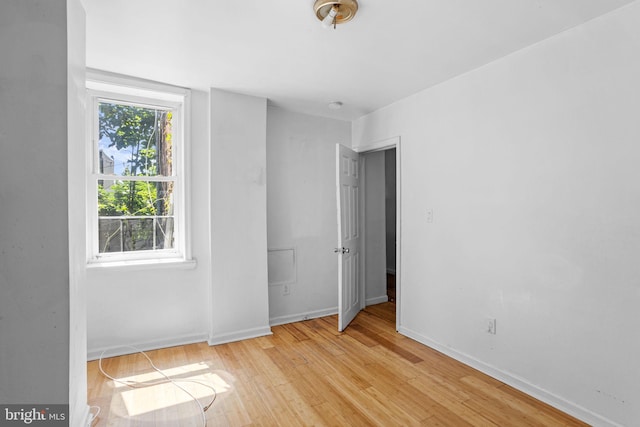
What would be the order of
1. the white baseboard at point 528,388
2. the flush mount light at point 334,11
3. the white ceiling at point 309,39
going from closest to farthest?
1. the flush mount light at point 334,11
2. the white ceiling at point 309,39
3. the white baseboard at point 528,388

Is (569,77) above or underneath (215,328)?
above

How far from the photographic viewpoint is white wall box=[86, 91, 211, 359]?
9.54 feet

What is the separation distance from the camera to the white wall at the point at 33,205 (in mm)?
1335

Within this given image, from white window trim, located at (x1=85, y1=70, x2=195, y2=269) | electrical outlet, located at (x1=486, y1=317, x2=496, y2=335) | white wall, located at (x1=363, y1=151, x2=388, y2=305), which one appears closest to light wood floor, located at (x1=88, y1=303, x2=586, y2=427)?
electrical outlet, located at (x1=486, y1=317, x2=496, y2=335)

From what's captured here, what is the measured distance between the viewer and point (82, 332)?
1771mm

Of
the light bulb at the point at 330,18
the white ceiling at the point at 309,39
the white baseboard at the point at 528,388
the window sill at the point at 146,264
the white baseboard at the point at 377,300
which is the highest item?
the white ceiling at the point at 309,39

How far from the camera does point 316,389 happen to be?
239 centimetres

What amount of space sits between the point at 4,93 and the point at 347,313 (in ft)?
10.6

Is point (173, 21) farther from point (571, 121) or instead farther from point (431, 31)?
point (571, 121)

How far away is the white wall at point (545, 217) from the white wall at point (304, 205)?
1.28 meters

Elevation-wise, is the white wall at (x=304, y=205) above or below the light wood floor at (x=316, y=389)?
above

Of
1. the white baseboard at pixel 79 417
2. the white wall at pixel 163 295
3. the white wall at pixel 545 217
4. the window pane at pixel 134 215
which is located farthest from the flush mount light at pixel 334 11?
the white baseboard at pixel 79 417

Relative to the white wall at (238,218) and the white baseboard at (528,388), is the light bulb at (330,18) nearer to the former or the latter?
the white wall at (238,218)

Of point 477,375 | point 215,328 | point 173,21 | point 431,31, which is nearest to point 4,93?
point 173,21
